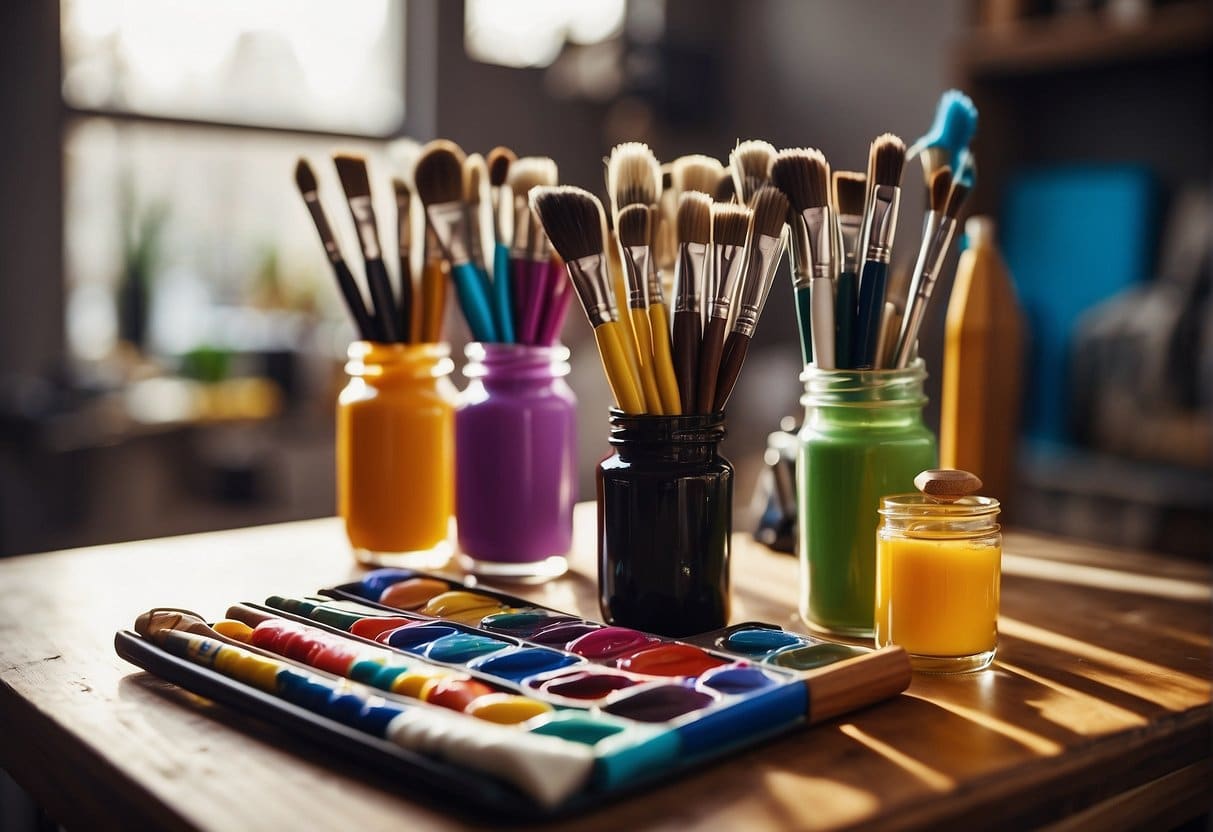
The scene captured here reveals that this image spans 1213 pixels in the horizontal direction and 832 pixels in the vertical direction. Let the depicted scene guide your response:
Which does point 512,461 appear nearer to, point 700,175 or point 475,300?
point 475,300

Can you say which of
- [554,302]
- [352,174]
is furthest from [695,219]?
[352,174]

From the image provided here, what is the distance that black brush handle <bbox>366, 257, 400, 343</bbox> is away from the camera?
1.01 metres

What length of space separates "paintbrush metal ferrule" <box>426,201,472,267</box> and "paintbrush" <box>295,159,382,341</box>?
9 cm

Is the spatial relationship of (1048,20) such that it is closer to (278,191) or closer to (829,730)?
(278,191)

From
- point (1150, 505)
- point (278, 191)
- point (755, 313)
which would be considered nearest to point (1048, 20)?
point (1150, 505)

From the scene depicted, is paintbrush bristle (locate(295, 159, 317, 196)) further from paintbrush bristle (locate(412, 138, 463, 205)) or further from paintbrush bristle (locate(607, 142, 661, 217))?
paintbrush bristle (locate(607, 142, 661, 217))

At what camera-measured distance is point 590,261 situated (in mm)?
780

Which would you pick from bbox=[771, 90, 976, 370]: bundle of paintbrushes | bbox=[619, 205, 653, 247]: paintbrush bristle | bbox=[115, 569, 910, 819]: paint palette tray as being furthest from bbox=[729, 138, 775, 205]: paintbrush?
bbox=[115, 569, 910, 819]: paint palette tray

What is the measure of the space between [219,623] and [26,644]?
0.51 ft

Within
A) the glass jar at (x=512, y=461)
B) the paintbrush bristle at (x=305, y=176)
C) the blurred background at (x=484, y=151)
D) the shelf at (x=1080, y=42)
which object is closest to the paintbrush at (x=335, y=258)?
the paintbrush bristle at (x=305, y=176)

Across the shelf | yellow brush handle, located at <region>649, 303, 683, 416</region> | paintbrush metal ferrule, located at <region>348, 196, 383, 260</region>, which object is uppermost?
the shelf

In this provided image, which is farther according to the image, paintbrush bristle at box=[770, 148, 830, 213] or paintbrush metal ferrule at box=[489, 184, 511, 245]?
paintbrush metal ferrule at box=[489, 184, 511, 245]

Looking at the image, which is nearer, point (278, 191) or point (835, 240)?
point (835, 240)

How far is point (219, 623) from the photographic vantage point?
74 cm
